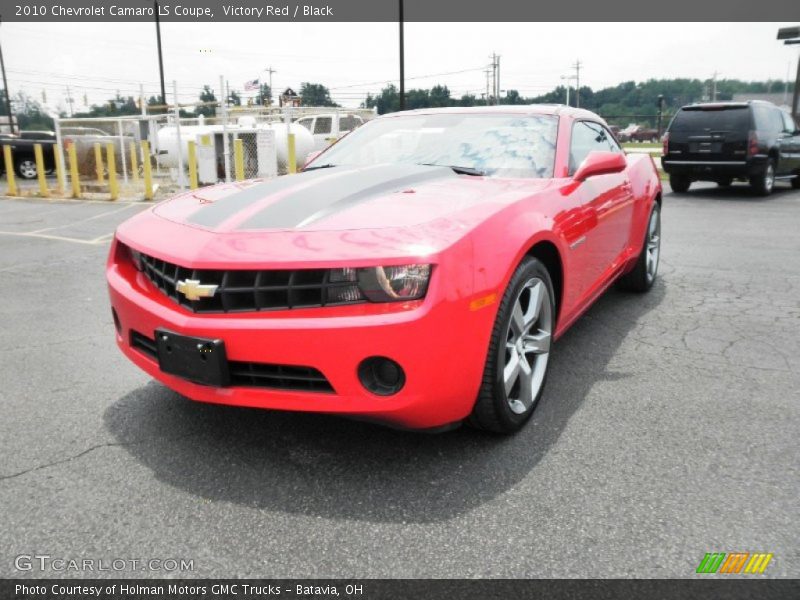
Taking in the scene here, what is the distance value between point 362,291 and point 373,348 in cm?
20

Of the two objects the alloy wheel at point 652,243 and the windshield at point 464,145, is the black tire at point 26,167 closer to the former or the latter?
the windshield at point 464,145

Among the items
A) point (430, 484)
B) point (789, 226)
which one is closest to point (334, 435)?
point (430, 484)

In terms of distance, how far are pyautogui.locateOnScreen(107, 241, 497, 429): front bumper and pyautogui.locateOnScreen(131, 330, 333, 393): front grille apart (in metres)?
0.03

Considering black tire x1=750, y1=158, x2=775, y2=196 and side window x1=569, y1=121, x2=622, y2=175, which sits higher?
side window x1=569, y1=121, x2=622, y2=175

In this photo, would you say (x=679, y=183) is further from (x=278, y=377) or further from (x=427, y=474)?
(x=278, y=377)

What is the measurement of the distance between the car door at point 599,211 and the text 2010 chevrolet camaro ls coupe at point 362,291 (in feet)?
0.57

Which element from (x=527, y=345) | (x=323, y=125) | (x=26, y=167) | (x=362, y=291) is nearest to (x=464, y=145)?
(x=527, y=345)

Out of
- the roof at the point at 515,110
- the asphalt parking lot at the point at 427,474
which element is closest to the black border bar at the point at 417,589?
the asphalt parking lot at the point at 427,474

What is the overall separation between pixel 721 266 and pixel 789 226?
11.1 feet

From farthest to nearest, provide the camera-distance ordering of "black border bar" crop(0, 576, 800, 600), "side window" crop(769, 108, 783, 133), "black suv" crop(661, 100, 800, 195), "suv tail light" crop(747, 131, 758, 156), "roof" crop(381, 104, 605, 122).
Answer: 1. "side window" crop(769, 108, 783, 133)
2. "black suv" crop(661, 100, 800, 195)
3. "suv tail light" crop(747, 131, 758, 156)
4. "roof" crop(381, 104, 605, 122)
5. "black border bar" crop(0, 576, 800, 600)

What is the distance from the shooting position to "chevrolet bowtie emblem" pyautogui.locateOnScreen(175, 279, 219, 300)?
2328 mm

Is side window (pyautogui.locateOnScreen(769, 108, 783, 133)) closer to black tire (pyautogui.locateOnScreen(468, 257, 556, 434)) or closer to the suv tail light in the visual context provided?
the suv tail light

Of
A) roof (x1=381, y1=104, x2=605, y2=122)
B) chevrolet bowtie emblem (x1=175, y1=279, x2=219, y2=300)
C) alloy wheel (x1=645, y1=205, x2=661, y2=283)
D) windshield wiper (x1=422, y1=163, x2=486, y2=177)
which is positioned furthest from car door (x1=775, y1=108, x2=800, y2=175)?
chevrolet bowtie emblem (x1=175, y1=279, x2=219, y2=300)

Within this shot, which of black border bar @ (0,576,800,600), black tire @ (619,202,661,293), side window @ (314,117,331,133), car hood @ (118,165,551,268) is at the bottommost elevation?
black border bar @ (0,576,800,600)
